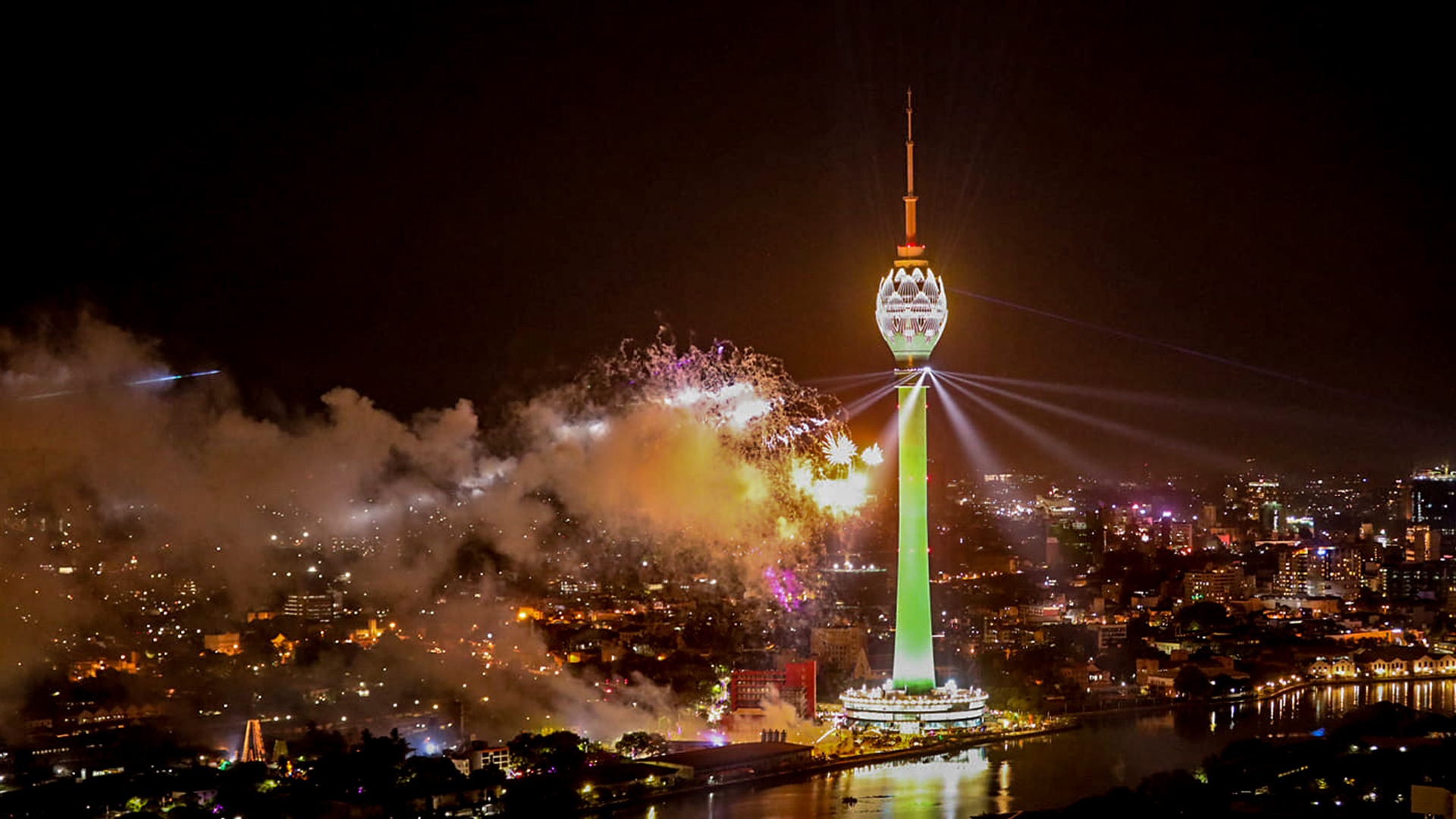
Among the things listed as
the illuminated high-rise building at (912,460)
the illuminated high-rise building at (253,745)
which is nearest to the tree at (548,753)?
the illuminated high-rise building at (253,745)

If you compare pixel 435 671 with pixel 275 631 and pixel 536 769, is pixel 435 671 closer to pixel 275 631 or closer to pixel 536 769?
pixel 275 631

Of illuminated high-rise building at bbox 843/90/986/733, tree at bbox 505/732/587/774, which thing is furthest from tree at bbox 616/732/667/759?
illuminated high-rise building at bbox 843/90/986/733

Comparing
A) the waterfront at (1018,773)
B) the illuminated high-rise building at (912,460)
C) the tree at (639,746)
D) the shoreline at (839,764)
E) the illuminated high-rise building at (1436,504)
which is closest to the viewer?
the waterfront at (1018,773)

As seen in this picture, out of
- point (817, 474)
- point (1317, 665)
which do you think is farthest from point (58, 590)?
point (1317, 665)

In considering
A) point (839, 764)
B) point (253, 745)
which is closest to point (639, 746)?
point (839, 764)

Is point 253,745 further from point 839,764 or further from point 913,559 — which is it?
point 913,559

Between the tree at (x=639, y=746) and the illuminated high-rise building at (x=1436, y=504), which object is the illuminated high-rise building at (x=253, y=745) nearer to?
the tree at (x=639, y=746)
